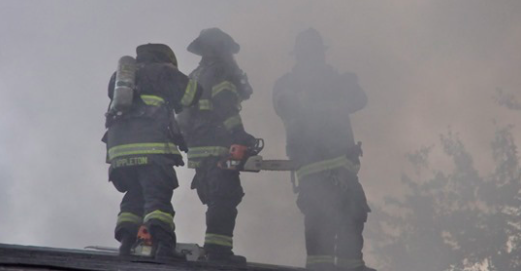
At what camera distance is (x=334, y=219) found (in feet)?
18.9

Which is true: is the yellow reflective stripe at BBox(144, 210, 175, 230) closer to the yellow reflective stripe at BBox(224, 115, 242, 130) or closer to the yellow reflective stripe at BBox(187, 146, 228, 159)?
the yellow reflective stripe at BBox(187, 146, 228, 159)

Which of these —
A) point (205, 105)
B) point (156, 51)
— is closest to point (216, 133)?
point (205, 105)

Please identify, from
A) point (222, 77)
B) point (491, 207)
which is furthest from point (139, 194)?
point (491, 207)

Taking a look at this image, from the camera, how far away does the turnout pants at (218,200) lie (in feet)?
19.1

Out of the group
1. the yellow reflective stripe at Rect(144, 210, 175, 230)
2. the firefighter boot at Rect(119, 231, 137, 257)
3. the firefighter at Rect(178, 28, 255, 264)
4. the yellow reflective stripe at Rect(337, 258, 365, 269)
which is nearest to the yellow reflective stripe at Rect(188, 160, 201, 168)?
the firefighter at Rect(178, 28, 255, 264)

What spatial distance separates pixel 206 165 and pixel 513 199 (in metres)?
14.2

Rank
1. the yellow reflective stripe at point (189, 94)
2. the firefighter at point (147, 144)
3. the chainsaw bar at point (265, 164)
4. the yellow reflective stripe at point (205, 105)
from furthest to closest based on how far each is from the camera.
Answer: the chainsaw bar at point (265, 164), the yellow reflective stripe at point (205, 105), the yellow reflective stripe at point (189, 94), the firefighter at point (147, 144)

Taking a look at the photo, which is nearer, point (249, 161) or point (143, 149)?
point (143, 149)

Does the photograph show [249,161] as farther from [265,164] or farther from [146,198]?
[146,198]

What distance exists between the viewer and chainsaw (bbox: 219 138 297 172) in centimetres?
604

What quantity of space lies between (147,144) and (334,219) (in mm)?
1817

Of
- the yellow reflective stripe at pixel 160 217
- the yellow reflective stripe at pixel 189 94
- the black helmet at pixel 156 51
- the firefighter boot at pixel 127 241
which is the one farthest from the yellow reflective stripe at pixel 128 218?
the black helmet at pixel 156 51

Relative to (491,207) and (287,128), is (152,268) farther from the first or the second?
(491,207)

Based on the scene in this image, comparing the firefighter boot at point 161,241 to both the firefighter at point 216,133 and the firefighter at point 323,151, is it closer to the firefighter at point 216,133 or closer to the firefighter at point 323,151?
the firefighter at point 216,133
